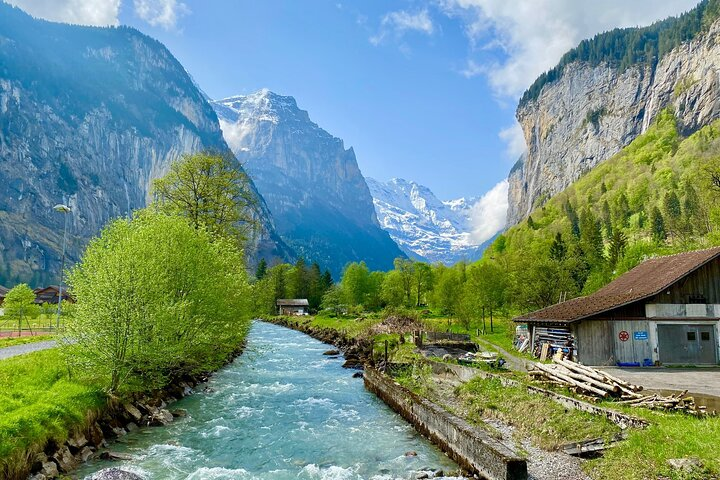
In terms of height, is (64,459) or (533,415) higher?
(533,415)

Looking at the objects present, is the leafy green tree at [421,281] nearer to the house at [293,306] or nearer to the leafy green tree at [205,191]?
the house at [293,306]

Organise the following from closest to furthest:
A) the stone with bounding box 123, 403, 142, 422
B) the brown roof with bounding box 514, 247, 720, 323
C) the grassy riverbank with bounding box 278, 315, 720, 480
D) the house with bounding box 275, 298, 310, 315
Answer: the grassy riverbank with bounding box 278, 315, 720, 480 < the stone with bounding box 123, 403, 142, 422 < the brown roof with bounding box 514, 247, 720, 323 < the house with bounding box 275, 298, 310, 315

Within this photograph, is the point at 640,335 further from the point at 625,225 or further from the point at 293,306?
the point at 625,225

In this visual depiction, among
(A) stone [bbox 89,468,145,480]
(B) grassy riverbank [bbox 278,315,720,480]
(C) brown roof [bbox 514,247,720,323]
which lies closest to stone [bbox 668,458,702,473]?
(B) grassy riverbank [bbox 278,315,720,480]

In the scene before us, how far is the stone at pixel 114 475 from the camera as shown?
14.6m

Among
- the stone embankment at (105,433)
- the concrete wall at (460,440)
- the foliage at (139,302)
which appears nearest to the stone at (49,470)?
the stone embankment at (105,433)

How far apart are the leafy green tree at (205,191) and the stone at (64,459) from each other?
24.8 m

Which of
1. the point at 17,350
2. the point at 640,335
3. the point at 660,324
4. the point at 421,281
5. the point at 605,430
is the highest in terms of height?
the point at 421,281

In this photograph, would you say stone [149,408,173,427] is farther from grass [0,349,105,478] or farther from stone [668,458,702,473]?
stone [668,458,702,473]

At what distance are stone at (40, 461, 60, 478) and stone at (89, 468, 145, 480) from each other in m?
1.19

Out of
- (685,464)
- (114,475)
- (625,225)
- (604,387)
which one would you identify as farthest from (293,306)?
(685,464)

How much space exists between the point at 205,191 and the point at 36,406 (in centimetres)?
2677

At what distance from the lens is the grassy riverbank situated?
1306cm

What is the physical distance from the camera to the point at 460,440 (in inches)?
694
